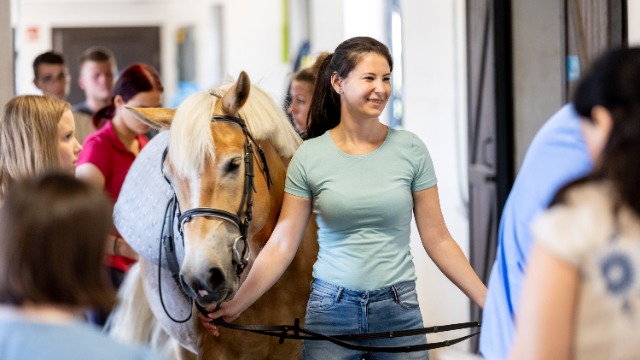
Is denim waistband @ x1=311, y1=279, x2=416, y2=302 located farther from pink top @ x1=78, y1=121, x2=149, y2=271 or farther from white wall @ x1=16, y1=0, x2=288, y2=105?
white wall @ x1=16, y1=0, x2=288, y2=105

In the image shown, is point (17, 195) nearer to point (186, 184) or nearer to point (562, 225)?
point (562, 225)

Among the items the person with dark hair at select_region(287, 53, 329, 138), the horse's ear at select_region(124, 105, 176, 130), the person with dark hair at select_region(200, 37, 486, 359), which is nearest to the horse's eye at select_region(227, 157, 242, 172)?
the person with dark hair at select_region(200, 37, 486, 359)

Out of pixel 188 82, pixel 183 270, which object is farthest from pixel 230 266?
pixel 188 82

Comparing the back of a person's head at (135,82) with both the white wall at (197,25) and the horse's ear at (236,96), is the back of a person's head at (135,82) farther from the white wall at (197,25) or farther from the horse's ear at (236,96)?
the white wall at (197,25)

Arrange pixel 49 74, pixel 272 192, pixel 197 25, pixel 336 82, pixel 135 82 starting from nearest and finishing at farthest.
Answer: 1. pixel 336 82
2. pixel 272 192
3. pixel 135 82
4. pixel 49 74
5. pixel 197 25

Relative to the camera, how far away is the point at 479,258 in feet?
19.0

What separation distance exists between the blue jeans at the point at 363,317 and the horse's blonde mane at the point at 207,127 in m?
0.50

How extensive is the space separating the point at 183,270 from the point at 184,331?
2.28 ft

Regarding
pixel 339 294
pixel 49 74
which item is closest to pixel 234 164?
pixel 339 294

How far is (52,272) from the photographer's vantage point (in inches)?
59.0

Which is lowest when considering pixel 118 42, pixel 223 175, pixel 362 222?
pixel 362 222

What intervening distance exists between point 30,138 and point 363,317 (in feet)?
3.57

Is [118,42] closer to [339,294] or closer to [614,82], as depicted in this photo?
[339,294]

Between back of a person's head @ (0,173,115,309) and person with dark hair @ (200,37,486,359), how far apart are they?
1.27 metres
